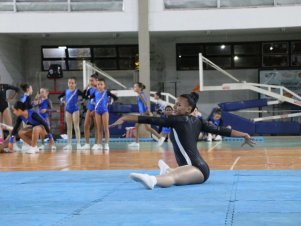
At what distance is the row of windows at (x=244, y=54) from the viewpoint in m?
21.5

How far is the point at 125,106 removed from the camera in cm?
1897

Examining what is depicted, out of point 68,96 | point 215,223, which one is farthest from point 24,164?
point 215,223

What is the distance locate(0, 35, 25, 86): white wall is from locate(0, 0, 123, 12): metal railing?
1.98 m

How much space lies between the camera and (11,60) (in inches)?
831

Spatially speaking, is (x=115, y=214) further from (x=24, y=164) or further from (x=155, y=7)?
(x=155, y=7)

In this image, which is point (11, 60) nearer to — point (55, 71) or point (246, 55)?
point (55, 71)

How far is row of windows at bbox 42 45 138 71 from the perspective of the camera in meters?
22.2

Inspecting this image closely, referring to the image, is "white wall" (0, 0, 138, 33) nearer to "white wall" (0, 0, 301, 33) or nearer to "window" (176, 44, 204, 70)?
"white wall" (0, 0, 301, 33)

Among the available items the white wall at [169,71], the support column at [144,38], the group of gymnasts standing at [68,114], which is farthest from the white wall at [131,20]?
the group of gymnasts standing at [68,114]

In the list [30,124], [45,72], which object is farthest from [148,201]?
[45,72]

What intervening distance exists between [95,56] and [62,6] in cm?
408

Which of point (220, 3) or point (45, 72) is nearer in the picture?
point (220, 3)

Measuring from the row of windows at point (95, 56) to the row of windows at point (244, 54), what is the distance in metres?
2.12

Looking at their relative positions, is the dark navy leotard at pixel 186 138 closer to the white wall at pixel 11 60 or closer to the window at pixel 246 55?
the white wall at pixel 11 60
